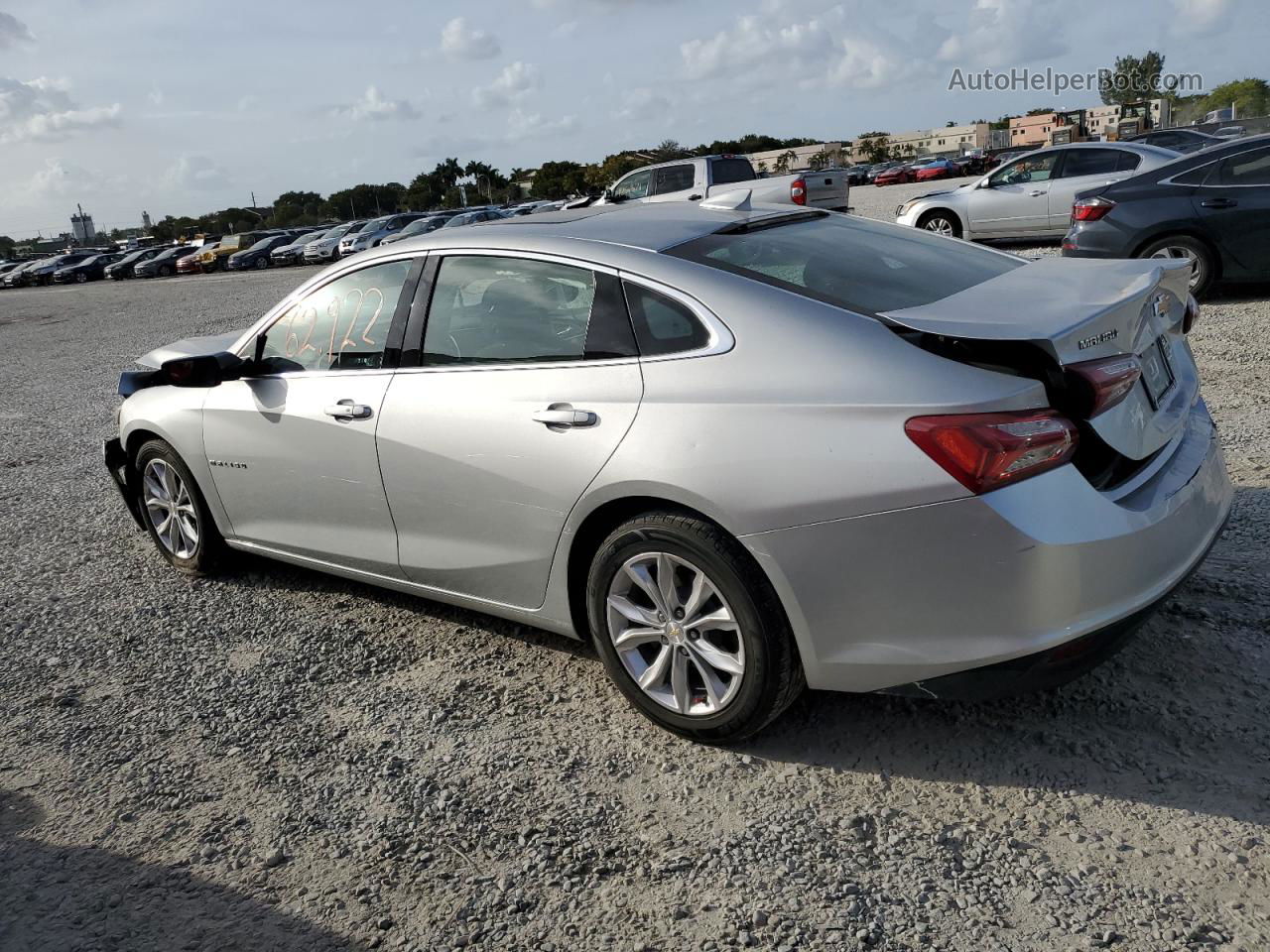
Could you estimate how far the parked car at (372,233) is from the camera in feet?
117

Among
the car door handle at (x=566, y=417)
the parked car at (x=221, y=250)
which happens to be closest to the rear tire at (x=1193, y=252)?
the car door handle at (x=566, y=417)

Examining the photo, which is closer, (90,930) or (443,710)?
(90,930)

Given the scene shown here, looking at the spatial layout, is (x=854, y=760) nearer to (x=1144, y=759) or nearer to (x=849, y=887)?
(x=849, y=887)

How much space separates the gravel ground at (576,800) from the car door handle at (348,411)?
0.95m

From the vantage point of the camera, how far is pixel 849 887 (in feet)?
8.79

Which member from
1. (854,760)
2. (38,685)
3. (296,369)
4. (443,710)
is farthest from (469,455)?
(38,685)

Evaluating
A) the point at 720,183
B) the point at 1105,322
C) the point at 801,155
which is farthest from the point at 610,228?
the point at 801,155

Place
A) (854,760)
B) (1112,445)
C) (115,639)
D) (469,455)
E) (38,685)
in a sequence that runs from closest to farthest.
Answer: (1112,445)
(854,760)
(469,455)
(38,685)
(115,639)

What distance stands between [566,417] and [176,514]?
2783mm

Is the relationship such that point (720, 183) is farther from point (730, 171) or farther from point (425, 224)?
point (425, 224)

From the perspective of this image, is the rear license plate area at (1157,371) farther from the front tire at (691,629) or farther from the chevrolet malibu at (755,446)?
the front tire at (691,629)

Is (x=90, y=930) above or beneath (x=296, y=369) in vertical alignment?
beneath

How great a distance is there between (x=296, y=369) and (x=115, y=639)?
145 cm

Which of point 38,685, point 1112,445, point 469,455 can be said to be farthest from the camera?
point 38,685
